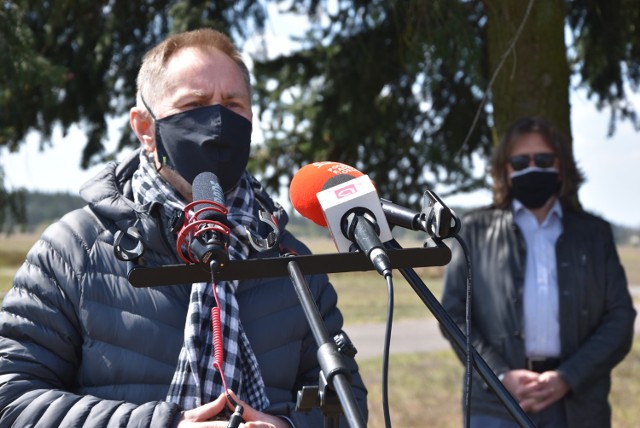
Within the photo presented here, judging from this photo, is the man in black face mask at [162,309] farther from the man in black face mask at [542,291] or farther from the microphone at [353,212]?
the man in black face mask at [542,291]

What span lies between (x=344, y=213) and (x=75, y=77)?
5.10 metres

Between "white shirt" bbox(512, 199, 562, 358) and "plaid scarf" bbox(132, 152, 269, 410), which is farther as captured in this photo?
"white shirt" bbox(512, 199, 562, 358)

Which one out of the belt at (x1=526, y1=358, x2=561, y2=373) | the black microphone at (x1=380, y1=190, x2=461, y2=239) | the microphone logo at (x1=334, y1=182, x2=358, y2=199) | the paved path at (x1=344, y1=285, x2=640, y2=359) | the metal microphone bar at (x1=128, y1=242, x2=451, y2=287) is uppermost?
the microphone logo at (x1=334, y1=182, x2=358, y2=199)

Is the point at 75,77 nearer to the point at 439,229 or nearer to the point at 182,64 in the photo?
the point at 182,64

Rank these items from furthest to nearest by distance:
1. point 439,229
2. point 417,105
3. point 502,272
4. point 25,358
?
point 417,105 < point 502,272 < point 25,358 < point 439,229

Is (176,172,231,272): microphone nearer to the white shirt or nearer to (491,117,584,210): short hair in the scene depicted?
the white shirt

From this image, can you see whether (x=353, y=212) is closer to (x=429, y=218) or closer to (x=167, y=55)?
(x=429, y=218)

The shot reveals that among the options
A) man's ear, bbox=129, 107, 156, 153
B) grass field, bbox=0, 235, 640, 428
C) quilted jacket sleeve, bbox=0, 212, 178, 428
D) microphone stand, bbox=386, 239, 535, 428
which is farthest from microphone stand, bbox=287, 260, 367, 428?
grass field, bbox=0, 235, 640, 428

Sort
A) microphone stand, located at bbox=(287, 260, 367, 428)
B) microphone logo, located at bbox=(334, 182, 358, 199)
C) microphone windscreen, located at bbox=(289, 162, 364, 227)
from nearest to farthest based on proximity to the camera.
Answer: microphone stand, located at bbox=(287, 260, 367, 428) < microphone logo, located at bbox=(334, 182, 358, 199) < microphone windscreen, located at bbox=(289, 162, 364, 227)

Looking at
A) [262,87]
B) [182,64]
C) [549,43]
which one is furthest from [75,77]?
[182,64]

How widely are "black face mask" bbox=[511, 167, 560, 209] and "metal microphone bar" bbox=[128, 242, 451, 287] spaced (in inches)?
94.6

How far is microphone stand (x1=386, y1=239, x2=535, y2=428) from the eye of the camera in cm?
161

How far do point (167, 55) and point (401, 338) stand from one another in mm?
14813

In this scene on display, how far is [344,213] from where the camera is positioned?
1.73 metres
